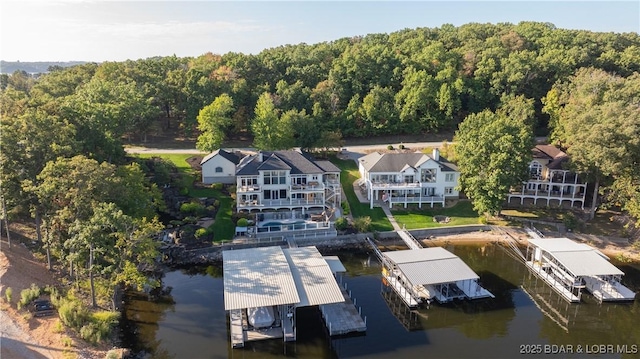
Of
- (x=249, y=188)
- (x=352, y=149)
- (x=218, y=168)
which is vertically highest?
(x=352, y=149)

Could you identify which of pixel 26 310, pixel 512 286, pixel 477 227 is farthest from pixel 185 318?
pixel 477 227

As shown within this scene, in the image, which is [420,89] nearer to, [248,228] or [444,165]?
[444,165]

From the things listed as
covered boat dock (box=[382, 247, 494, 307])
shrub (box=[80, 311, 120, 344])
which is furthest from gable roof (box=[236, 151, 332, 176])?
shrub (box=[80, 311, 120, 344])

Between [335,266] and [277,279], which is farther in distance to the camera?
[335,266]

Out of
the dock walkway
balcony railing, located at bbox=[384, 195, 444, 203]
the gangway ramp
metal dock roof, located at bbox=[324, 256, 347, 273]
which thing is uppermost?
balcony railing, located at bbox=[384, 195, 444, 203]

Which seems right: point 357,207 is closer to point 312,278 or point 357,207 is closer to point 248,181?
point 248,181

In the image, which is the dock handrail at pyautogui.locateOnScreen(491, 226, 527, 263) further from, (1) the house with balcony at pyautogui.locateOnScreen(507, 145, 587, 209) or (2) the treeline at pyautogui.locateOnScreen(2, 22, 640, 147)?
(2) the treeline at pyautogui.locateOnScreen(2, 22, 640, 147)

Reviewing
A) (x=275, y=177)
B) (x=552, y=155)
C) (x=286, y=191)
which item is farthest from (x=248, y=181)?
(x=552, y=155)
